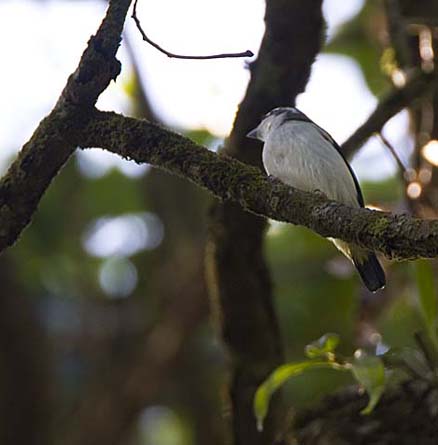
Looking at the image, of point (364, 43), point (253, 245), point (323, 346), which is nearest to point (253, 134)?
point (253, 245)

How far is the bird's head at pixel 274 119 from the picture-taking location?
10.8 feet

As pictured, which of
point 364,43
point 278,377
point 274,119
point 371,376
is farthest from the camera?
point 364,43

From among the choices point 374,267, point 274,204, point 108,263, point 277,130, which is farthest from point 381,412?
point 108,263

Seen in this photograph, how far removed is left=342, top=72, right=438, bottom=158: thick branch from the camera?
3.57 metres

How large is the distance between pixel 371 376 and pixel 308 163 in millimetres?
656

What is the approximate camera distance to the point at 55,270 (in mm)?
6238

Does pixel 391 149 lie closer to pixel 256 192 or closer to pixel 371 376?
pixel 371 376

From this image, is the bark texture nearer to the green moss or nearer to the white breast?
the white breast

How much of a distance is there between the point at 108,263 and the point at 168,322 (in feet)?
4.21

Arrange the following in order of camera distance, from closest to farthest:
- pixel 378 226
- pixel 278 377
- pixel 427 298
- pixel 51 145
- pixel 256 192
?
1. pixel 378 226
2. pixel 256 192
3. pixel 51 145
4. pixel 278 377
5. pixel 427 298

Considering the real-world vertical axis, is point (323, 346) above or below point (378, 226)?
below

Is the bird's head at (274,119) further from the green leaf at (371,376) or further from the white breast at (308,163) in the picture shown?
the green leaf at (371,376)

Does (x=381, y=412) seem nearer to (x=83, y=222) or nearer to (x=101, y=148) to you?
(x=101, y=148)

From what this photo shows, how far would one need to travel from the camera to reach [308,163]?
9.92 feet
